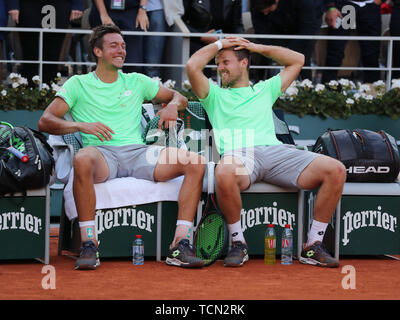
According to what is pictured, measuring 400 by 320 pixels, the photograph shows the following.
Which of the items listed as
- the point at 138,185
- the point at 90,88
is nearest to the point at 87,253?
the point at 138,185

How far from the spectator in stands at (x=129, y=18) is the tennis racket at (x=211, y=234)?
10.9ft

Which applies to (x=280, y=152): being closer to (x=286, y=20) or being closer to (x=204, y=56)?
(x=204, y=56)

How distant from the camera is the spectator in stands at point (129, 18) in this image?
8898 millimetres

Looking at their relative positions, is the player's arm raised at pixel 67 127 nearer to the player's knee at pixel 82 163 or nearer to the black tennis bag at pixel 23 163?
the black tennis bag at pixel 23 163

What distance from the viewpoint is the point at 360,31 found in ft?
32.3

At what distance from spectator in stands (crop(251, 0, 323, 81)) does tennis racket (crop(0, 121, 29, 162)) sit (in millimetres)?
4030

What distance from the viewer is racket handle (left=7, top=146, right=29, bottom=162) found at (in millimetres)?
5805

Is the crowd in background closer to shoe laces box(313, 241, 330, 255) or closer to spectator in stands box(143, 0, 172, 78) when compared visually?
spectator in stands box(143, 0, 172, 78)

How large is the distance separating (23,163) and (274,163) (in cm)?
177

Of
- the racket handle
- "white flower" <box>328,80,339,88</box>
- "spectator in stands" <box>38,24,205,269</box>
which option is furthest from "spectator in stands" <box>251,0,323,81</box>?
the racket handle

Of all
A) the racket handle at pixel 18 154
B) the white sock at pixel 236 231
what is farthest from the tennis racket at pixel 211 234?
the racket handle at pixel 18 154

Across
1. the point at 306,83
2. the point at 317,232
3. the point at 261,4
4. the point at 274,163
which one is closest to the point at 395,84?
the point at 306,83

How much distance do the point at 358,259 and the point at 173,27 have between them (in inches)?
162

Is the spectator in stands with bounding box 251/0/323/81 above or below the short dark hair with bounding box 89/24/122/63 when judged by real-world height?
above
